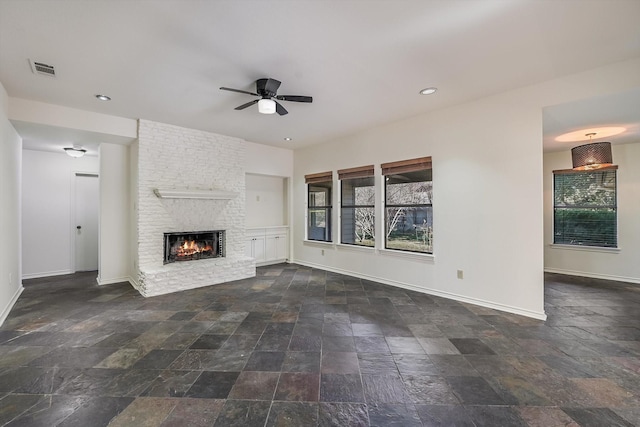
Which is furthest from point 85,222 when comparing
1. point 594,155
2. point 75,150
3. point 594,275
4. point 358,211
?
point 594,275

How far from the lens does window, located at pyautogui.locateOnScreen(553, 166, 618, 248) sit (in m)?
5.22

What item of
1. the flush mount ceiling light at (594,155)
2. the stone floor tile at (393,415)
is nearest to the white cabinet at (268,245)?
the stone floor tile at (393,415)

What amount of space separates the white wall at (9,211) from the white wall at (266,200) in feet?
12.0

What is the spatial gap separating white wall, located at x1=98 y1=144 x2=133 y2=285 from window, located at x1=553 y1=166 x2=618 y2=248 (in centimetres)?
881

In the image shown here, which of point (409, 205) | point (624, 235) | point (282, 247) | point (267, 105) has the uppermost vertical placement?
point (267, 105)

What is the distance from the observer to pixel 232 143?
5492 mm

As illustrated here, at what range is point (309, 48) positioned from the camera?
2.48 m

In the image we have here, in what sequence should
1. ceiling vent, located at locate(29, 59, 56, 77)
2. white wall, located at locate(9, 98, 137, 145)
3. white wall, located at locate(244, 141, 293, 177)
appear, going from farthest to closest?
white wall, located at locate(244, 141, 293, 177), white wall, located at locate(9, 98, 137, 145), ceiling vent, located at locate(29, 59, 56, 77)

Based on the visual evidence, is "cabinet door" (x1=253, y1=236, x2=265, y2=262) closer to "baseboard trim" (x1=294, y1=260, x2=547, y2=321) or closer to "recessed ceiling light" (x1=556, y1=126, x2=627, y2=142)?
"baseboard trim" (x1=294, y1=260, x2=547, y2=321)

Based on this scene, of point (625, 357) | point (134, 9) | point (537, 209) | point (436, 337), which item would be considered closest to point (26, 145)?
point (134, 9)

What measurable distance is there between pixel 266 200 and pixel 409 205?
3.55m

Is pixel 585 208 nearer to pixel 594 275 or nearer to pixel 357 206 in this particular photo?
pixel 594 275

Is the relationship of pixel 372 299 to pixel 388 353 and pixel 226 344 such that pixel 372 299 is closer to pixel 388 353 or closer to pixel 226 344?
pixel 388 353

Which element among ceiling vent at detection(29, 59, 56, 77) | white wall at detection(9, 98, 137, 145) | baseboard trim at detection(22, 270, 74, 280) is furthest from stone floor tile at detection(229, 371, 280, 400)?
baseboard trim at detection(22, 270, 74, 280)
